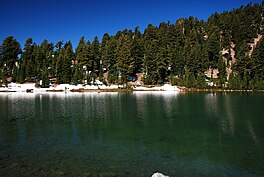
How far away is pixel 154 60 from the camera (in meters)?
102

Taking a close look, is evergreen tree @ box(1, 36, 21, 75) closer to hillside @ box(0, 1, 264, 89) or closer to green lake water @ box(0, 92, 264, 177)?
hillside @ box(0, 1, 264, 89)

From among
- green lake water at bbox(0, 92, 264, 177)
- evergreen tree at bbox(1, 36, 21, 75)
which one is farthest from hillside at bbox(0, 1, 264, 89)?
green lake water at bbox(0, 92, 264, 177)

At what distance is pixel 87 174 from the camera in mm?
13445

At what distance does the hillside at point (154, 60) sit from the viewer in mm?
98125

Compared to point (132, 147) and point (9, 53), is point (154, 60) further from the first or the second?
point (132, 147)

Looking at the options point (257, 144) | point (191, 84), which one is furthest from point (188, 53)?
point (257, 144)

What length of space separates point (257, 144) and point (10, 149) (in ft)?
63.9

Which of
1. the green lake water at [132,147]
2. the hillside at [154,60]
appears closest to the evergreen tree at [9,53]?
the hillside at [154,60]

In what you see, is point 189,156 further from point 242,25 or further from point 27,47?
point 242,25

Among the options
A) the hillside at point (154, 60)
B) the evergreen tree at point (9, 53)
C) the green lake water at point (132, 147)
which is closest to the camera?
the green lake water at point (132, 147)

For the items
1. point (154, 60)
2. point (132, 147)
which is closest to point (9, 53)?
point (154, 60)

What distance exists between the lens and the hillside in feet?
322

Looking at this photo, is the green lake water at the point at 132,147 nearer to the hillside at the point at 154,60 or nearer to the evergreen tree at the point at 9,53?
the hillside at the point at 154,60

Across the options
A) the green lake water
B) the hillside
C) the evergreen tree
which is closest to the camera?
the green lake water
